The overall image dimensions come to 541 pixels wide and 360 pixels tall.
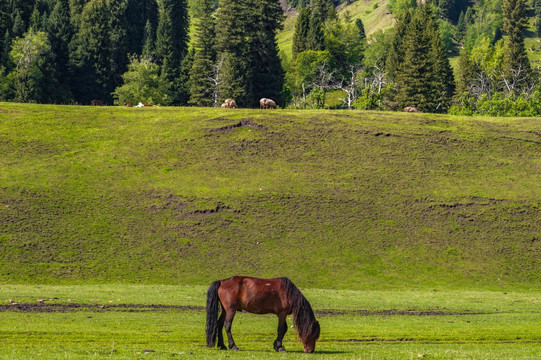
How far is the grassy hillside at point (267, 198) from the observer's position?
5003 cm

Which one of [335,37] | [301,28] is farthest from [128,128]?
[335,37]

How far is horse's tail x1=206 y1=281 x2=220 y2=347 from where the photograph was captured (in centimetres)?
2048

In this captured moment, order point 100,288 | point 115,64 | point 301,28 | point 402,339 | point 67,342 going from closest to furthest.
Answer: point 67,342
point 402,339
point 100,288
point 115,64
point 301,28

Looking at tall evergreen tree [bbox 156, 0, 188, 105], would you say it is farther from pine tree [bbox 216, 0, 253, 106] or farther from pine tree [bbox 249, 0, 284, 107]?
pine tree [bbox 249, 0, 284, 107]

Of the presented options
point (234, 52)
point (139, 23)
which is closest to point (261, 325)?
point (234, 52)

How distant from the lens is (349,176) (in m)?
65.5

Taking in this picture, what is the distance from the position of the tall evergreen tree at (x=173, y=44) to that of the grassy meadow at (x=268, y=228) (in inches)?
1945

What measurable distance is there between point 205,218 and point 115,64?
8876cm

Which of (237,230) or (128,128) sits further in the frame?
(128,128)

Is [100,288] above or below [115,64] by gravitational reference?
below

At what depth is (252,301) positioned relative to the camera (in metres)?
20.6

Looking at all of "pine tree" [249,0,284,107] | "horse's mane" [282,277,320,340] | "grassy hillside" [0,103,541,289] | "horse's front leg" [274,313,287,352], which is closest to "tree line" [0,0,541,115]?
"pine tree" [249,0,284,107]

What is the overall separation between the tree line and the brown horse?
88.3 meters

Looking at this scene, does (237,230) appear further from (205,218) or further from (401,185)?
(401,185)
